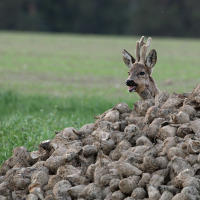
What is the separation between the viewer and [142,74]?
24.1ft

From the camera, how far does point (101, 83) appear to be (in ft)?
59.9

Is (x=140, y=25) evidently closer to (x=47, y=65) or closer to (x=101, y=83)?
(x=47, y=65)

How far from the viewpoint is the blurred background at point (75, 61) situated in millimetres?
8938

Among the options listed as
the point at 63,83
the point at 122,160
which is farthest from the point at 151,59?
the point at 63,83

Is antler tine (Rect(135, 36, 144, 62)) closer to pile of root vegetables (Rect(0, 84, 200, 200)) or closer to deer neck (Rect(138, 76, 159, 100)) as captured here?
deer neck (Rect(138, 76, 159, 100))

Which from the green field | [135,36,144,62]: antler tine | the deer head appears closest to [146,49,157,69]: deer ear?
the deer head

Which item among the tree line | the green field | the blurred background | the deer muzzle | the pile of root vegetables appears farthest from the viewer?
the tree line

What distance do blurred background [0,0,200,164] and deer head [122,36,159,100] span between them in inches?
37.3

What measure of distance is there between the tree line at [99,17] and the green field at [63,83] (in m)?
19.7

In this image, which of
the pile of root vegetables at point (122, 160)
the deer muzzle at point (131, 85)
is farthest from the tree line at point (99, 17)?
the pile of root vegetables at point (122, 160)

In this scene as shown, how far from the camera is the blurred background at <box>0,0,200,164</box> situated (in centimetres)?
894

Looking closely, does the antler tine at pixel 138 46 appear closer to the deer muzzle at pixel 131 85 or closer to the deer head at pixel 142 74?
the deer head at pixel 142 74

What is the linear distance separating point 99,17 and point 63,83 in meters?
42.9

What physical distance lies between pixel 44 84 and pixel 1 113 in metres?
6.91
